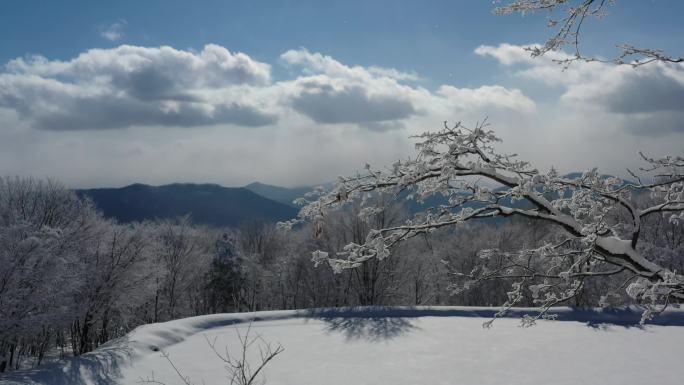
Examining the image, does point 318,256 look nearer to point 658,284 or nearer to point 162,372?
point 658,284

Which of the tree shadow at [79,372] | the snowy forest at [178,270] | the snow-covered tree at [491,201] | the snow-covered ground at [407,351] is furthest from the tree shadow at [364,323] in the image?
the snow-covered tree at [491,201]

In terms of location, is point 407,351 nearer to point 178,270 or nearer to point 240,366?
point 240,366

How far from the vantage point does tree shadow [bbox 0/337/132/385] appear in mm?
9617

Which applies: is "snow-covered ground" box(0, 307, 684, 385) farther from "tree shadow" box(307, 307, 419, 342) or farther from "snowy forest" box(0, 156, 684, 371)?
"snowy forest" box(0, 156, 684, 371)

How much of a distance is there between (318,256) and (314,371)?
8260mm

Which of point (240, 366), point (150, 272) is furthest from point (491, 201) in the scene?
point (150, 272)

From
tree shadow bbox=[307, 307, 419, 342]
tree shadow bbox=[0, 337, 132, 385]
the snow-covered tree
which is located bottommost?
tree shadow bbox=[307, 307, 419, 342]

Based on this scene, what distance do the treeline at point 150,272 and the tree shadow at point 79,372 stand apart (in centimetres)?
560

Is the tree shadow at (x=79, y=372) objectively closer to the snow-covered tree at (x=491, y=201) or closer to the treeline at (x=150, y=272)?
the treeline at (x=150, y=272)

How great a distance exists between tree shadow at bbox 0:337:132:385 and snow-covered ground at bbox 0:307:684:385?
0.07ft

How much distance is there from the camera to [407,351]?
12289 millimetres

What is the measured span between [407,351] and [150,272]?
17982 mm

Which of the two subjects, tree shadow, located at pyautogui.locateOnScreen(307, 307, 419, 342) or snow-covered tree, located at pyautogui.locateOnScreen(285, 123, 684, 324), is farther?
tree shadow, located at pyautogui.locateOnScreen(307, 307, 419, 342)

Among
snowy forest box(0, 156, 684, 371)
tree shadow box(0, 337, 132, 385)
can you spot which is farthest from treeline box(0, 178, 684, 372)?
tree shadow box(0, 337, 132, 385)
